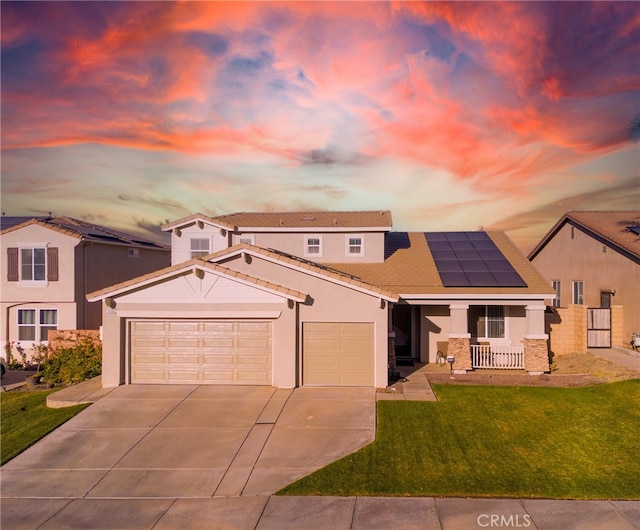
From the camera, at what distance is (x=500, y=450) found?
33.8ft

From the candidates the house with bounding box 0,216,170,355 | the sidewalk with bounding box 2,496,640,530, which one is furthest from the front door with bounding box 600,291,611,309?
the house with bounding box 0,216,170,355

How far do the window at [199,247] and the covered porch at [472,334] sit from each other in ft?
30.2

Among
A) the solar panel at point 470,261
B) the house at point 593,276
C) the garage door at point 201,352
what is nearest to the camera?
the garage door at point 201,352

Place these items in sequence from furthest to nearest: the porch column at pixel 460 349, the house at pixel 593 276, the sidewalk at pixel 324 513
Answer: the house at pixel 593 276 < the porch column at pixel 460 349 < the sidewalk at pixel 324 513

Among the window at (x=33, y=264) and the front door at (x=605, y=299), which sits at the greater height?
the window at (x=33, y=264)

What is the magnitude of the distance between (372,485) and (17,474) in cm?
780

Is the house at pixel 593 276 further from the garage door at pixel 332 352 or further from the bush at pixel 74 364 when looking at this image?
the bush at pixel 74 364

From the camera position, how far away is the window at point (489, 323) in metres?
18.2

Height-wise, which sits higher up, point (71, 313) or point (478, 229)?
point (478, 229)

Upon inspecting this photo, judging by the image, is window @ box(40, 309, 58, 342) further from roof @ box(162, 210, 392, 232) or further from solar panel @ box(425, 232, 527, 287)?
solar panel @ box(425, 232, 527, 287)

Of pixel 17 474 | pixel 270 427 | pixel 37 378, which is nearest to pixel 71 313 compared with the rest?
pixel 37 378

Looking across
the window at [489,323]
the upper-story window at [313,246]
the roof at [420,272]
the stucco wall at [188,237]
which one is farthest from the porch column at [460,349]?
the stucco wall at [188,237]

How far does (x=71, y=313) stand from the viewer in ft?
66.4

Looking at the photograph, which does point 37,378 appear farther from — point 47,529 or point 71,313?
point 47,529
